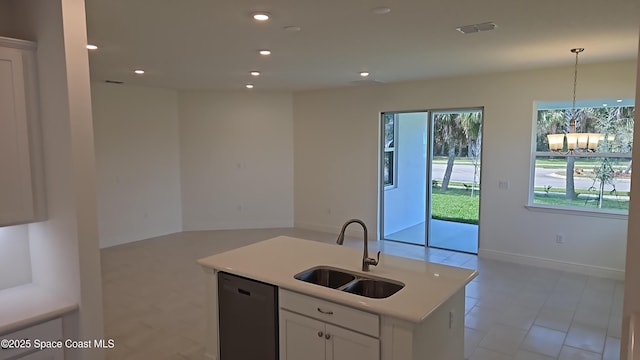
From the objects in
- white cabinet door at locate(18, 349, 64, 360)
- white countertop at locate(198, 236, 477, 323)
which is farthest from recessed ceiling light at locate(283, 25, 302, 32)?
white cabinet door at locate(18, 349, 64, 360)

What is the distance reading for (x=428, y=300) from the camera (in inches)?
86.0

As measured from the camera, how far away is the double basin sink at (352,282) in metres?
2.53

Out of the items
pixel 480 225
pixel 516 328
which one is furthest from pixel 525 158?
pixel 516 328

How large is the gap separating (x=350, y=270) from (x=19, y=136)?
2.00 metres

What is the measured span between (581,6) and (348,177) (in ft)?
16.1

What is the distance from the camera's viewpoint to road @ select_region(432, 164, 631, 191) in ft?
17.1

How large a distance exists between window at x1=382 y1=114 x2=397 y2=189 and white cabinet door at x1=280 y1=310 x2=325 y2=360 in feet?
16.3

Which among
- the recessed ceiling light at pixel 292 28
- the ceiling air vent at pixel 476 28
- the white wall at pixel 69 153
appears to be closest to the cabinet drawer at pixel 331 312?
the white wall at pixel 69 153

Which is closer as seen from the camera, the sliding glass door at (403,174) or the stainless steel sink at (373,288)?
the stainless steel sink at (373,288)

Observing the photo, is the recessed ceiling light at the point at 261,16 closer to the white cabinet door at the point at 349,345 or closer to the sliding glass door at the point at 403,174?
the white cabinet door at the point at 349,345

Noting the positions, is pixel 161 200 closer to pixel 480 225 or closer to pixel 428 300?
pixel 480 225

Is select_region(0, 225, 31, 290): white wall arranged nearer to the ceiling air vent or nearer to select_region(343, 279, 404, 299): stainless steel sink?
select_region(343, 279, 404, 299): stainless steel sink

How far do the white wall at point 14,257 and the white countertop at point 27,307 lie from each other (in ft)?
0.18

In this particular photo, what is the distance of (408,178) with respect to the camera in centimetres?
761
